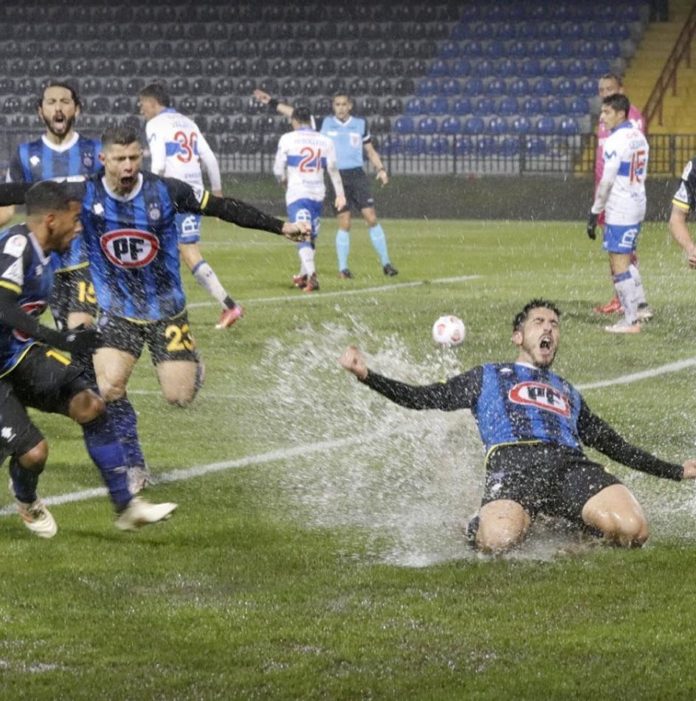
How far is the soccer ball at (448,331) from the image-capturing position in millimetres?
12750

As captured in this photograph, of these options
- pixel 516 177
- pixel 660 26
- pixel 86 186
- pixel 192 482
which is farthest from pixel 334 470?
pixel 660 26

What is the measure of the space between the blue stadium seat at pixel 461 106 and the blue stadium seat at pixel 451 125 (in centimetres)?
52

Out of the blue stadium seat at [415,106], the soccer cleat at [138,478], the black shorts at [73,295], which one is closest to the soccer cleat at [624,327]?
the black shorts at [73,295]

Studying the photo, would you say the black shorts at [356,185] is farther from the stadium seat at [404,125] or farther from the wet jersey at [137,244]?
the wet jersey at [137,244]

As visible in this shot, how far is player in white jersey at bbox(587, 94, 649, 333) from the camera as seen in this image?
14.7 m

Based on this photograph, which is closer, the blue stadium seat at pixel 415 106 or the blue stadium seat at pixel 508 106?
the blue stadium seat at pixel 508 106

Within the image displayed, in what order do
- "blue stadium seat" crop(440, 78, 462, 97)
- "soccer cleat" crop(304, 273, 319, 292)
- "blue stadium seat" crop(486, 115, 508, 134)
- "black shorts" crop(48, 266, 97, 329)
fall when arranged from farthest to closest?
"blue stadium seat" crop(440, 78, 462, 97)
"blue stadium seat" crop(486, 115, 508, 134)
"soccer cleat" crop(304, 273, 319, 292)
"black shorts" crop(48, 266, 97, 329)

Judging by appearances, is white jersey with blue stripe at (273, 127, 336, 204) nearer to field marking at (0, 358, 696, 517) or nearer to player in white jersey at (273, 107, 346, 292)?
player in white jersey at (273, 107, 346, 292)

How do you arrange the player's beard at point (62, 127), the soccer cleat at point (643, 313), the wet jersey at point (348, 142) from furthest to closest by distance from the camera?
1. the wet jersey at point (348, 142)
2. the soccer cleat at point (643, 313)
3. the player's beard at point (62, 127)

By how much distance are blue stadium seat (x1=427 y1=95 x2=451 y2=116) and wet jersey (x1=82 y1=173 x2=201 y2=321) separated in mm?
26725

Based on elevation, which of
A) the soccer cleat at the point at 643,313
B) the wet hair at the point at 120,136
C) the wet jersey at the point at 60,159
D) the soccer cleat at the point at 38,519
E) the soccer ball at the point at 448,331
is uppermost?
the wet hair at the point at 120,136

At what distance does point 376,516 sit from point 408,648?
2.16 meters

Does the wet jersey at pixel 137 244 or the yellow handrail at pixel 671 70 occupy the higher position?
the wet jersey at pixel 137 244

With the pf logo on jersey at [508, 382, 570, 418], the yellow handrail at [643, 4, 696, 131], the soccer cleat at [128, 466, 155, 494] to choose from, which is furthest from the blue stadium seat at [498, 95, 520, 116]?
the pf logo on jersey at [508, 382, 570, 418]
